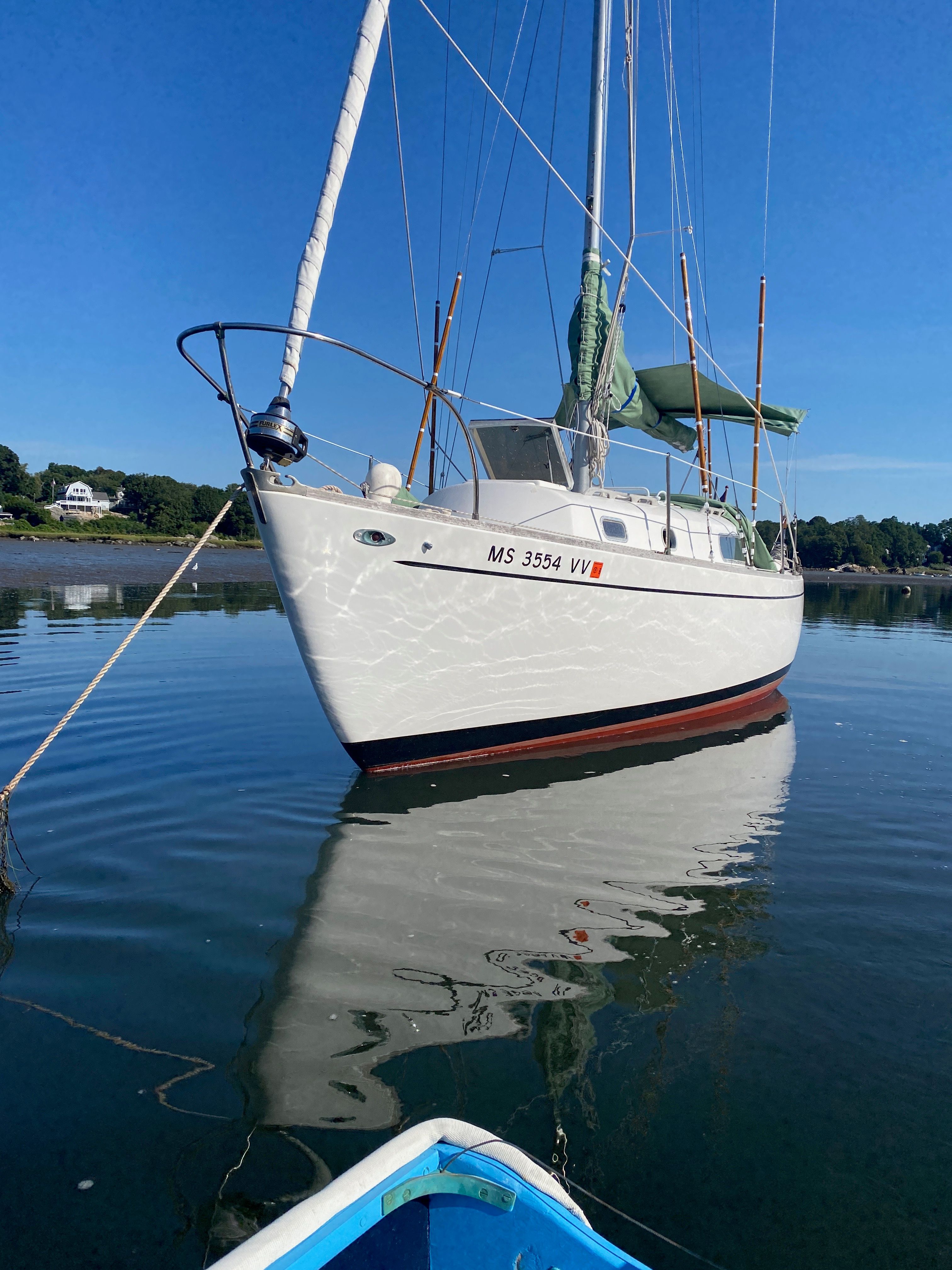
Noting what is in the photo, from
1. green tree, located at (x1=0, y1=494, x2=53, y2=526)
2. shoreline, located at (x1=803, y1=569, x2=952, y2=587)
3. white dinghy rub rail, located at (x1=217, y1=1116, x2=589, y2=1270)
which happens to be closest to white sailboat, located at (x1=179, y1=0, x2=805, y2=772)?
white dinghy rub rail, located at (x1=217, y1=1116, x2=589, y2=1270)

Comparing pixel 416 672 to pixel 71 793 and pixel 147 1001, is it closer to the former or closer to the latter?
pixel 71 793

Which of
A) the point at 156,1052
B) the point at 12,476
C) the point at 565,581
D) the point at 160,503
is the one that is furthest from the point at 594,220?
the point at 12,476

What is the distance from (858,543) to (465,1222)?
120006 millimetres

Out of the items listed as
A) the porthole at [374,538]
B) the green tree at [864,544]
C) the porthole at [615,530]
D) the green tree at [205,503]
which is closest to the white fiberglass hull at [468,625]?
the porthole at [374,538]

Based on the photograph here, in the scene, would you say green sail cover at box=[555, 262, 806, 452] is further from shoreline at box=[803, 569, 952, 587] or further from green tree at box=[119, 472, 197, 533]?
green tree at box=[119, 472, 197, 533]

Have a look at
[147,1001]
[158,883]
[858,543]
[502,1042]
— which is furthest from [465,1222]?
[858,543]

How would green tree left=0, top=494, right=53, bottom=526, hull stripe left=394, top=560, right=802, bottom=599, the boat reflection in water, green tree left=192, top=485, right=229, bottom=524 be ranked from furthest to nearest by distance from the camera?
1. green tree left=192, top=485, right=229, bottom=524
2. green tree left=0, top=494, right=53, bottom=526
3. hull stripe left=394, top=560, right=802, bottom=599
4. the boat reflection in water

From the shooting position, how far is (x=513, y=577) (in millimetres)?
6227

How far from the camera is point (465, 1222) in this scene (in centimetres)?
153

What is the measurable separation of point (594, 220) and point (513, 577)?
523cm

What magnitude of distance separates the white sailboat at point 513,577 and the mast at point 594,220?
0.07 ft

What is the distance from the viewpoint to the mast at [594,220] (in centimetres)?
875

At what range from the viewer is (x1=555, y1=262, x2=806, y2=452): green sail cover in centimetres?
889

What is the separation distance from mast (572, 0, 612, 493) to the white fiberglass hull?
232 cm
